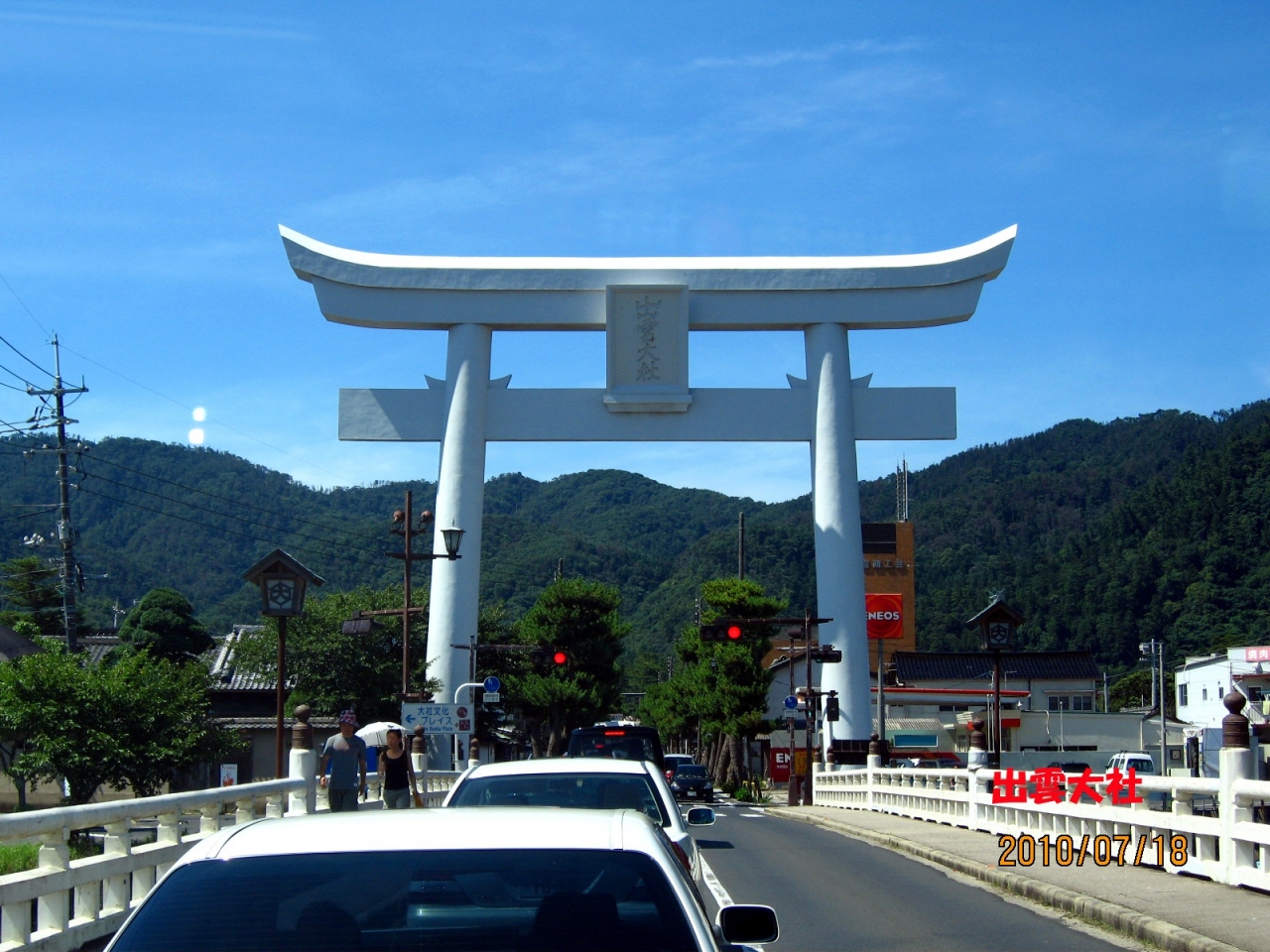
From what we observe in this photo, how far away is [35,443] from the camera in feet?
148

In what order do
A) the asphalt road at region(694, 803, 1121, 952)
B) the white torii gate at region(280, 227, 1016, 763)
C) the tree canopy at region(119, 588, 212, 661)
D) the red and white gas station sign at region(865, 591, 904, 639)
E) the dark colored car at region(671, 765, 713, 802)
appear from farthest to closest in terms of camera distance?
the red and white gas station sign at region(865, 591, 904, 639)
the tree canopy at region(119, 588, 212, 661)
the dark colored car at region(671, 765, 713, 802)
the white torii gate at region(280, 227, 1016, 763)
the asphalt road at region(694, 803, 1121, 952)

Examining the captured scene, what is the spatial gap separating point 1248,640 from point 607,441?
7427 centimetres

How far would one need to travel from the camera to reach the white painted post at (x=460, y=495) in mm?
35375

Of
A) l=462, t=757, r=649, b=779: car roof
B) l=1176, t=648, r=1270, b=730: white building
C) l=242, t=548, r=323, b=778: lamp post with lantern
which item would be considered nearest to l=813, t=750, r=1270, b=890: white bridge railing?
l=462, t=757, r=649, b=779: car roof

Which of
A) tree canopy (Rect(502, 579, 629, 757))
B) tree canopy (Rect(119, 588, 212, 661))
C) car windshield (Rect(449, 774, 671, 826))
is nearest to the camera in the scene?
car windshield (Rect(449, 774, 671, 826))

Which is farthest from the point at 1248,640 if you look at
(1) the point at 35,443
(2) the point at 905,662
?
(1) the point at 35,443

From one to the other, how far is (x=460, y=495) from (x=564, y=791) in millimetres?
26955

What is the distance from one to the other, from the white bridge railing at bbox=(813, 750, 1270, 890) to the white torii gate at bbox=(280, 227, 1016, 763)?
1301 cm

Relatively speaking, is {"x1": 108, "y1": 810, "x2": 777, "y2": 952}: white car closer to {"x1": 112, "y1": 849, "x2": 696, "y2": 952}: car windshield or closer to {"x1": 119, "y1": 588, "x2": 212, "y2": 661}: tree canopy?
{"x1": 112, "y1": 849, "x2": 696, "y2": 952}: car windshield

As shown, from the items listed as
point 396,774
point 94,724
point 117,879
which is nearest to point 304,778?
point 396,774

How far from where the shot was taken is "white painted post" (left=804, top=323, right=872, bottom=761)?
35.6 m

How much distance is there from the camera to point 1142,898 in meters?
11.7

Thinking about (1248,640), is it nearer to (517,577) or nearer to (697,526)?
(517,577)

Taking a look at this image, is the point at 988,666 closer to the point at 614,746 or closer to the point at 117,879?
the point at 614,746
